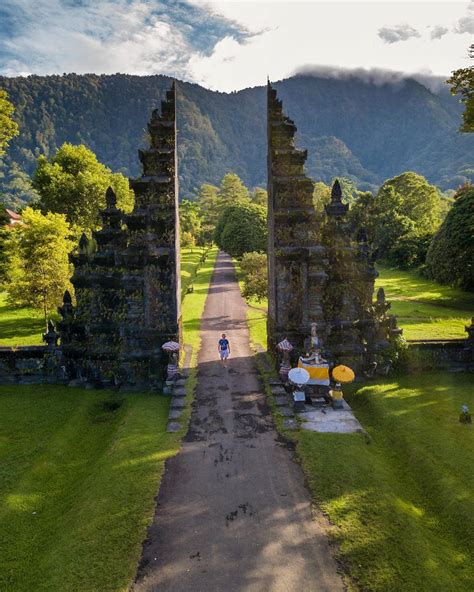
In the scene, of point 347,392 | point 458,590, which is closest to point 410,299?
point 347,392

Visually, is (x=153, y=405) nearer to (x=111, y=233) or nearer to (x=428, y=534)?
(x=111, y=233)

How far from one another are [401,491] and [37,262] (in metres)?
28.1

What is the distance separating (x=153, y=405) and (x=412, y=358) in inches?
506

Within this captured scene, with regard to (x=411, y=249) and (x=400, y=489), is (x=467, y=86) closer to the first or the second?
(x=400, y=489)

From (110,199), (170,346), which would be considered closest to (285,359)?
(170,346)

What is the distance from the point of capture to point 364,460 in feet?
44.0

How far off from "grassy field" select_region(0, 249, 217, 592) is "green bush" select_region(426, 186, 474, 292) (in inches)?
1154

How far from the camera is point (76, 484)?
42.8 ft

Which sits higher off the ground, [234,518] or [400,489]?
[234,518]

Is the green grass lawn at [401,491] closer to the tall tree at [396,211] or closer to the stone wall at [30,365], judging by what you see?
the stone wall at [30,365]

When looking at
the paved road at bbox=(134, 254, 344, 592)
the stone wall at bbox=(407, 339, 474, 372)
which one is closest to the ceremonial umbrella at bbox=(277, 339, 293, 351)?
the paved road at bbox=(134, 254, 344, 592)

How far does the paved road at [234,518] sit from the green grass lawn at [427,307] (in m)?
17.9

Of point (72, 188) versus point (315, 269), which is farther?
point (72, 188)

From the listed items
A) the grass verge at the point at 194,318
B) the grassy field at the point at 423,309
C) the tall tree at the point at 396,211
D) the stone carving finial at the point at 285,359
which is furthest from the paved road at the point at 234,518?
the tall tree at the point at 396,211
